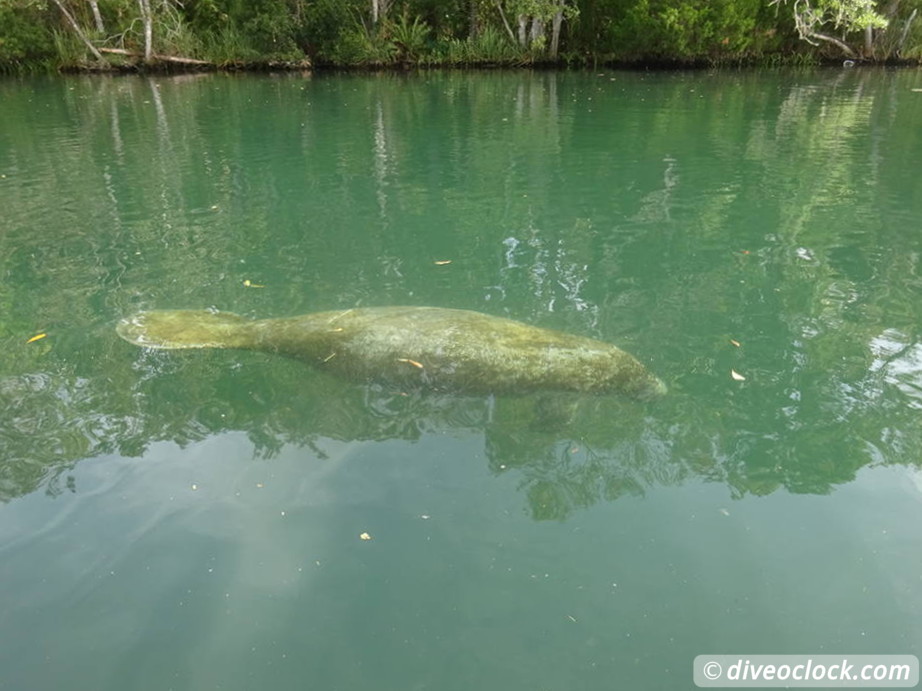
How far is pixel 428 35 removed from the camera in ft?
104

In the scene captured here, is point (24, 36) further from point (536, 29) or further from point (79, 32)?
point (536, 29)

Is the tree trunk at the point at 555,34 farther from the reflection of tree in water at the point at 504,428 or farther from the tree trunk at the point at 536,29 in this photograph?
the reflection of tree in water at the point at 504,428

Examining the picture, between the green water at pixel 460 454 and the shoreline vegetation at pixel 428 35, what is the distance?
2166 centimetres

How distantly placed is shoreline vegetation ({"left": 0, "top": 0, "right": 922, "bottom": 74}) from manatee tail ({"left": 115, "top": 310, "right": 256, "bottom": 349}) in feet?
83.2

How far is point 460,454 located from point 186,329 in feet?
9.51

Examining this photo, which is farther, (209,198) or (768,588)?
(209,198)

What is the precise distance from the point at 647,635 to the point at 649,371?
244 centimetres

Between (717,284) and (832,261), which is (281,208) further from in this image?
(832,261)

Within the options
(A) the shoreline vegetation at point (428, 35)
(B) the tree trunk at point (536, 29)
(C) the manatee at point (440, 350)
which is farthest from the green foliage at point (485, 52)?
(C) the manatee at point (440, 350)

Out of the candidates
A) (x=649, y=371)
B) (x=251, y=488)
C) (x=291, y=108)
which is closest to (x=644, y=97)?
(x=291, y=108)

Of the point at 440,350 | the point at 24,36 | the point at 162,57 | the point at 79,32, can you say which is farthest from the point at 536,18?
the point at 440,350

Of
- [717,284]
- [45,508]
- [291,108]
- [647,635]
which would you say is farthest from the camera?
[291,108]

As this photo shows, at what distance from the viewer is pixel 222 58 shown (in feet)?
98.6

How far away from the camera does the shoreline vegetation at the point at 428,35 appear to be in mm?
28406
